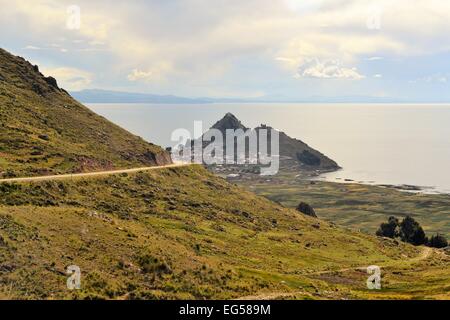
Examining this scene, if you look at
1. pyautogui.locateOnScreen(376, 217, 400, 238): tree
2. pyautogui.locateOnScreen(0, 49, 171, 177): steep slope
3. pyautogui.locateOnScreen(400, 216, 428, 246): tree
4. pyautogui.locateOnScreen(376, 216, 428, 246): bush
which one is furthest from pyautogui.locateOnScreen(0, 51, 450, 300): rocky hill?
pyautogui.locateOnScreen(376, 217, 400, 238): tree

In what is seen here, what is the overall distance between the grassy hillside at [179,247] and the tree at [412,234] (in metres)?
20.4

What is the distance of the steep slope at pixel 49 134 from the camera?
116m

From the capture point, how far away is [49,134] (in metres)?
137

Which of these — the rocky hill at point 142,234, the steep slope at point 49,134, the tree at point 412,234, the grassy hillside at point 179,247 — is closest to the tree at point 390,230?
the tree at point 412,234

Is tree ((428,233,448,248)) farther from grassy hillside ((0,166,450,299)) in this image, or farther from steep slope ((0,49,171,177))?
steep slope ((0,49,171,177))

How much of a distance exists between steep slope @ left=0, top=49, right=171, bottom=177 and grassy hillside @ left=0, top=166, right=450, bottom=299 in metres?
12.0

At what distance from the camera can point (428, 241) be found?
6073 inches

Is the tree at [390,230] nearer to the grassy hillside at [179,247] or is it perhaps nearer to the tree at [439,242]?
the tree at [439,242]

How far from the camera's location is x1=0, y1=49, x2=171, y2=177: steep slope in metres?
116

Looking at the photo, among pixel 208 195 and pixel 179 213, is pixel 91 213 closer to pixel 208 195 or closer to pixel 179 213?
pixel 179 213

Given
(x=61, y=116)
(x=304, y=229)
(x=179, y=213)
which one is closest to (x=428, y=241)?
(x=304, y=229)

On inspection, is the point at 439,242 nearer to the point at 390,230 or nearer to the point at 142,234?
the point at 390,230

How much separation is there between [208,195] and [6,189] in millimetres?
64802
